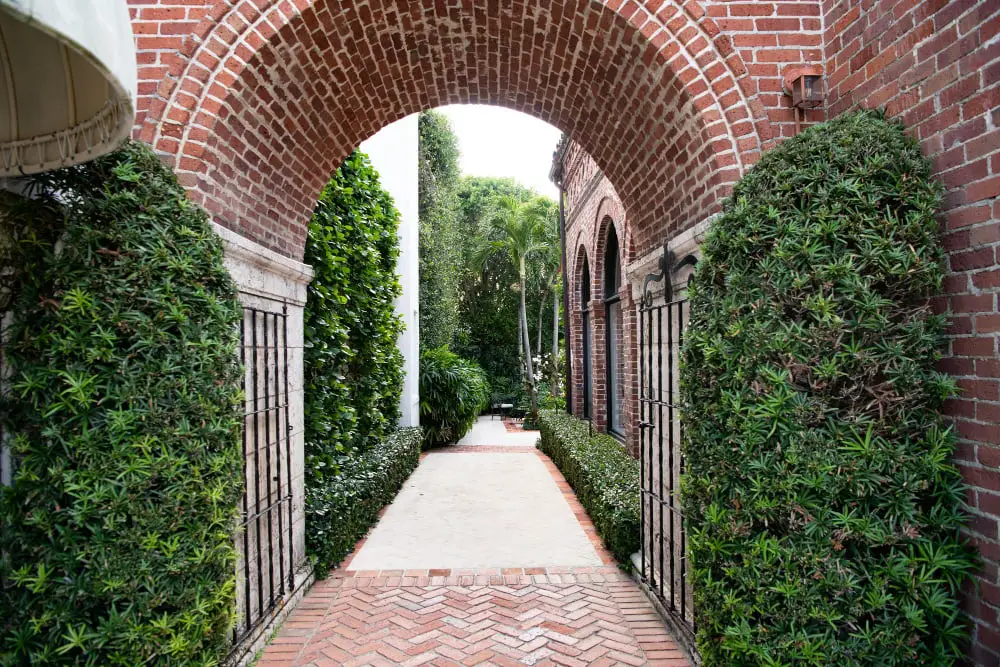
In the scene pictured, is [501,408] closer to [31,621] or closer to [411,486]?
[411,486]

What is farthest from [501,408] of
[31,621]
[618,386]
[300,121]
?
[31,621]

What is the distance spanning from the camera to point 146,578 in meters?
2.47

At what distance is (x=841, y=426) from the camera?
243cm

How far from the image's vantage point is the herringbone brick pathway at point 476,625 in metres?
3.53

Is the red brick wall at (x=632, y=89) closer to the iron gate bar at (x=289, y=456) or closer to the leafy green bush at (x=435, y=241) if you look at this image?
the iron gate bar at (x=289, y=456)

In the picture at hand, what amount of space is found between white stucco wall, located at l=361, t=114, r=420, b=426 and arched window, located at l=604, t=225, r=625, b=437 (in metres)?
3.51

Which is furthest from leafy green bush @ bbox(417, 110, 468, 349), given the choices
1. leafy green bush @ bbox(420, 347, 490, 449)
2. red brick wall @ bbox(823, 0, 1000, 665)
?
red brick wall @ bbox(823, 0, 1000, 665)

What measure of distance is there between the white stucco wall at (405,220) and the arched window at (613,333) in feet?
11.5

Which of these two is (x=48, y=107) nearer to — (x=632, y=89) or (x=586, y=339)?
(x=632, y=89)

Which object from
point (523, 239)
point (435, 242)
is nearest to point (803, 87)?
point (435, 242)

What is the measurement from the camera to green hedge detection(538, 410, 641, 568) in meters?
4.88

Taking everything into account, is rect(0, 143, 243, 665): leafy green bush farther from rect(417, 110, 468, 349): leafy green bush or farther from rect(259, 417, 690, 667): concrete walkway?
rect(417, 110, 468, 349): leafy green bush

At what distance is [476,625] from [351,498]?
6.35 ft

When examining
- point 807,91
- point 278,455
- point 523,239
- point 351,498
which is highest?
point 523,239
